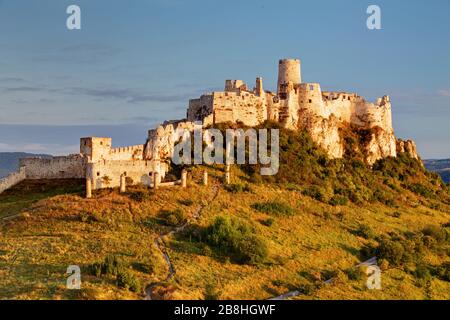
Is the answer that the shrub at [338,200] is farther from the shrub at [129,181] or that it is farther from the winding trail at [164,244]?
the shrub at [129,181]

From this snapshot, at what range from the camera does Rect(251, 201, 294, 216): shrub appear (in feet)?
179

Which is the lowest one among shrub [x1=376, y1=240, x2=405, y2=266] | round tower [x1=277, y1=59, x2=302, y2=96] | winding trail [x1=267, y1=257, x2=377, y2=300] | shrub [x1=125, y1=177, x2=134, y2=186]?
winding trail [x1=267, y1=257, x2=377, y2=300]

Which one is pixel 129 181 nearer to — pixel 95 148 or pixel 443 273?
pixel 95 148

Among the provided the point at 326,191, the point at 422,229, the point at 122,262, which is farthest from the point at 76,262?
the point at 422,229

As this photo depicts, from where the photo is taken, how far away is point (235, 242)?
152 feet

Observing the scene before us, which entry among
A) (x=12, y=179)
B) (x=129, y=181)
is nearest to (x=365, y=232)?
(x=129, y=181)

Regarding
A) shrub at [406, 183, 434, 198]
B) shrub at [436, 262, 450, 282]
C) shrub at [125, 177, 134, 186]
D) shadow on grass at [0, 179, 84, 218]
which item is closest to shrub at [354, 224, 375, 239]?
shrub at [436, 262, 450, 282]

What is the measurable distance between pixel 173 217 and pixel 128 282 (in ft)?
37.7

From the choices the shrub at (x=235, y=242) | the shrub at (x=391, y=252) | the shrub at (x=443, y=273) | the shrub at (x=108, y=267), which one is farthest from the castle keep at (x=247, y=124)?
the shrub at (x=443, y=273)

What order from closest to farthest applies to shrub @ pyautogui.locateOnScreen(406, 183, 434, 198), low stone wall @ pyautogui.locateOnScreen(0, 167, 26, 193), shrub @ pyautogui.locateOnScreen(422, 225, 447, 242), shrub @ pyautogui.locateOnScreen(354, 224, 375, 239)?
shrub @ pyautogui.locateOnScreen(354, 224, 375, 239)
low stone wall @ pyautogui.locateOnScreen(0, 167, 26, 193)
shrub @ pyautogui.locateOnScreen(422, 225, 447, 242)
shrub @ pyautogui.locateOnScreen(406, 183, 434, 198)

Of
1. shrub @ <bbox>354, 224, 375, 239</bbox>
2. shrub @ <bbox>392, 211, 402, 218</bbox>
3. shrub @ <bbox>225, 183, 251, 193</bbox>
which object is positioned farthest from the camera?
shrub @ <bbox>392, 211, 402, 218</bbox>

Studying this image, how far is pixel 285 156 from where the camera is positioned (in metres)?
66.2

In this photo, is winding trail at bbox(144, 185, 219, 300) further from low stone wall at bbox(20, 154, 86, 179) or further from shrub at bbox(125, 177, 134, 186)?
low stone wall at bbox(20, 154, 86, 179)

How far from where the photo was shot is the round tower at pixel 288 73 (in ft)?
242
